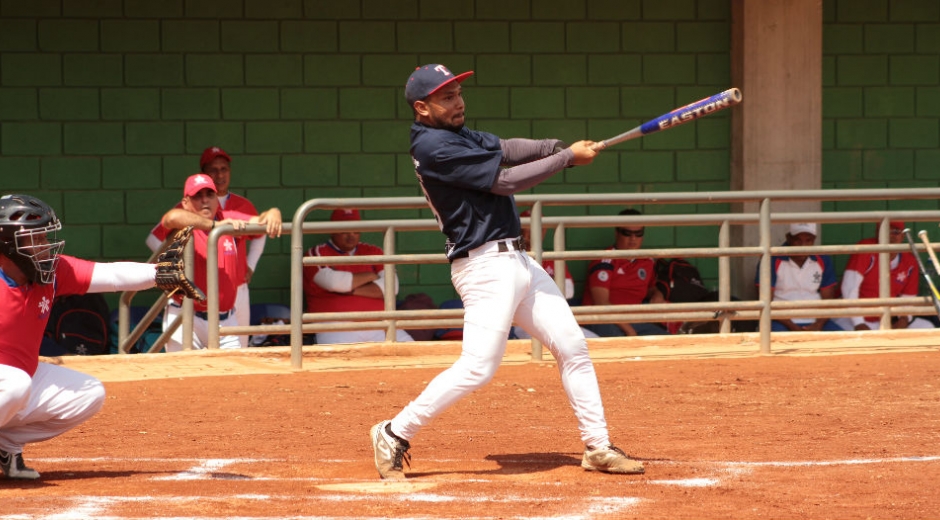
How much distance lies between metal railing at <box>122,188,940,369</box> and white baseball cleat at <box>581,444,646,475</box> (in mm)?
3562

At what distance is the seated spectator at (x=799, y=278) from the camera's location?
11.6m

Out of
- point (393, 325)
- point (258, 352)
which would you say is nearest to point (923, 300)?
point (393, 325)

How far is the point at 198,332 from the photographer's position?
33.1ft

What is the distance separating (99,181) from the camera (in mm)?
11820

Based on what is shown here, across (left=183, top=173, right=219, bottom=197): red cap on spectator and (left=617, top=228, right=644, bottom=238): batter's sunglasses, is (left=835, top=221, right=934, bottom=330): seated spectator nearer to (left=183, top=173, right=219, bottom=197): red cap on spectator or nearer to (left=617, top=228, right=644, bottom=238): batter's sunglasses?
(left=617, top=228, right=644, bottom=238): batter's sunglasses

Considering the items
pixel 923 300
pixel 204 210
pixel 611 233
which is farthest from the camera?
pixel 611 233

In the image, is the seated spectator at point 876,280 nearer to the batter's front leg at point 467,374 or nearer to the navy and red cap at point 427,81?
the batter's front leg at point 467,374

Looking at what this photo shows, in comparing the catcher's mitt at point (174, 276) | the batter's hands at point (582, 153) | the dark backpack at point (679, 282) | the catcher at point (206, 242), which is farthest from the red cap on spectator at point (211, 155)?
the batter's hands at point (582, 153)

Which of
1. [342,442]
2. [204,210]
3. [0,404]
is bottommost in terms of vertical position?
[342,442]

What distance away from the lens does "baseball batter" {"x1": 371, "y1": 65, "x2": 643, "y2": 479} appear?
19.6 feet

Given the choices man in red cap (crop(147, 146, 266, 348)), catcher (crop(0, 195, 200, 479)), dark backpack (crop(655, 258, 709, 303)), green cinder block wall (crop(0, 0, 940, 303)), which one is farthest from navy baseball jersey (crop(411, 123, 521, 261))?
green cinder block wall (crop(0, 0, 940, 303))

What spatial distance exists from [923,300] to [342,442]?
5.30 m

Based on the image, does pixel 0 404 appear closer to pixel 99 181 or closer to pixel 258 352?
pixel 258 352

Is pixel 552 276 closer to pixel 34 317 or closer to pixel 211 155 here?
pixel 211 155
